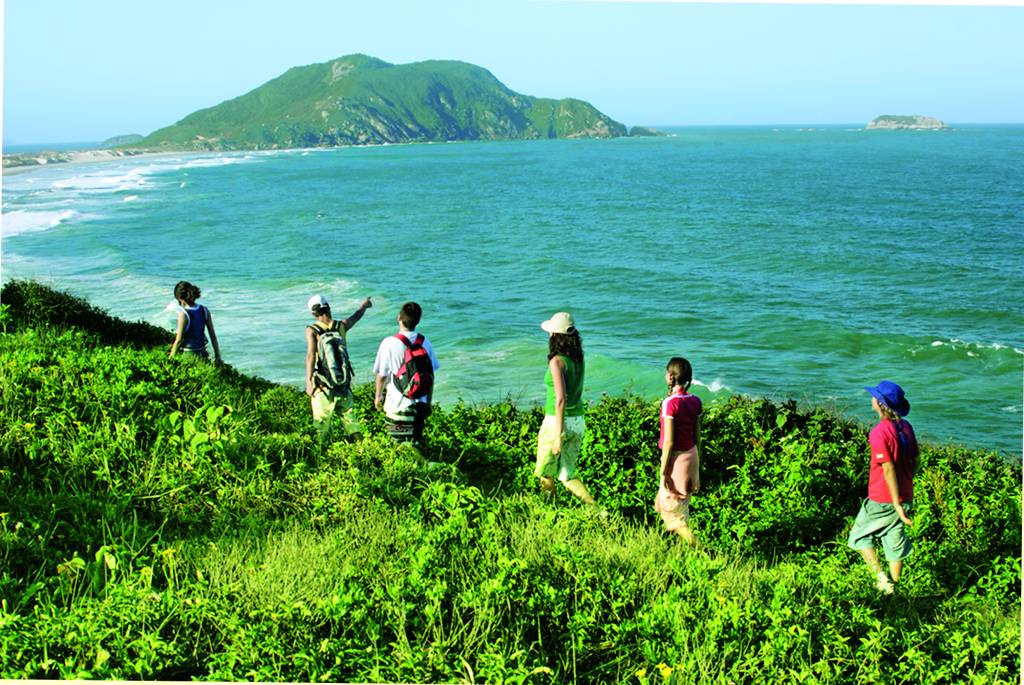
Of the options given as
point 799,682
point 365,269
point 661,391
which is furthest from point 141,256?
point 799,682

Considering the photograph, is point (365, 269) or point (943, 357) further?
point (365, 269)

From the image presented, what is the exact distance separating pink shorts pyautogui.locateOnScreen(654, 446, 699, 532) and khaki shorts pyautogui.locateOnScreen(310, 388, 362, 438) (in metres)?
2.84

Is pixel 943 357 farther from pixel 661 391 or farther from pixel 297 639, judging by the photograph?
pixel 297 639

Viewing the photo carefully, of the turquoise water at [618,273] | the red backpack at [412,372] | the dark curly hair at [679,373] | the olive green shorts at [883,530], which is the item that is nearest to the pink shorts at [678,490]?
the dark curly hair at [679,373]

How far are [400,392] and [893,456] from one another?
12.5ft

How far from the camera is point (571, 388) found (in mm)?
7355

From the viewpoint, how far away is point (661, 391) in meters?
25.3

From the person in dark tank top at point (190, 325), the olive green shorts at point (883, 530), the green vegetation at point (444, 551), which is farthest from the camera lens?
the person in dark tank top at point (190, 325)

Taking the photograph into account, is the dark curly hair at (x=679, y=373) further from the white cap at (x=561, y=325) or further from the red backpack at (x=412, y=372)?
the red backpack at (x=412, y=372)

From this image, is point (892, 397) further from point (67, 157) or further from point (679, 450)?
point (67, 157)

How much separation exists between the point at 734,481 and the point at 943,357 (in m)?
26.1

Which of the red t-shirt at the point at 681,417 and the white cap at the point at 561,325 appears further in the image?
the white cap at the point at 561,325

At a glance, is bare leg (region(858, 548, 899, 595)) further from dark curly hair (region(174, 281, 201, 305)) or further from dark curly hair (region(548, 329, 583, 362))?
dark curly hair (region(174, 281, 201, 305))

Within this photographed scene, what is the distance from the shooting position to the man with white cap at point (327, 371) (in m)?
8.09
